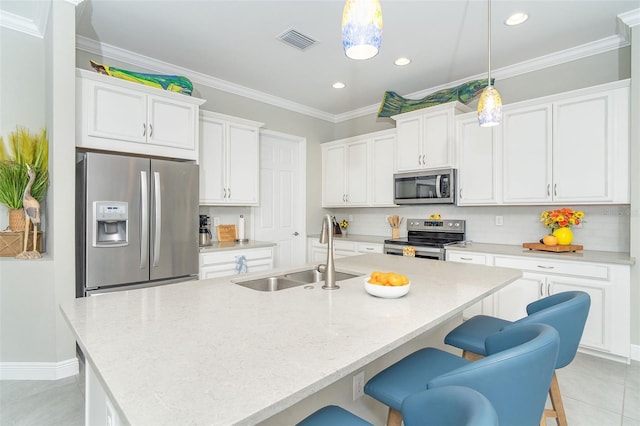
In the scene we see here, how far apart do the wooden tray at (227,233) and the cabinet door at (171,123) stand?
3.79ft

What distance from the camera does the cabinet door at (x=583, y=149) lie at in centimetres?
287

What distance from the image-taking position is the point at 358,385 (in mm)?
1625

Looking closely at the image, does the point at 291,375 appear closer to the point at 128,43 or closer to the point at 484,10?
the point at 484,10

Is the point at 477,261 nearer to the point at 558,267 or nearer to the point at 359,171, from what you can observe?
the point at 558,267

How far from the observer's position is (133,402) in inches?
28.0

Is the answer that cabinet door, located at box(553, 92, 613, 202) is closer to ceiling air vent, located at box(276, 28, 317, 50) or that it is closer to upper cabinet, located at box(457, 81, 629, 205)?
upper cabinet, located at box(457, 81, 629, 205)

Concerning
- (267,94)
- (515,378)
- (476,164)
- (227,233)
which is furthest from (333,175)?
(515,378)

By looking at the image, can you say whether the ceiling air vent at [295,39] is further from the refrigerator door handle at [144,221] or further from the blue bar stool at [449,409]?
the blue bar stool at [449,409]

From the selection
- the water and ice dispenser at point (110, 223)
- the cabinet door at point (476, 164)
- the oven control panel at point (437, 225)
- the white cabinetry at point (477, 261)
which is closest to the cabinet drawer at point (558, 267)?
the white cabinetry at point (477, 261)

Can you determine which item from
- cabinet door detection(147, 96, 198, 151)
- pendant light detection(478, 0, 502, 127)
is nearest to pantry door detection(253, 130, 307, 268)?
cabinet door detection(147, 96, 198, 151)

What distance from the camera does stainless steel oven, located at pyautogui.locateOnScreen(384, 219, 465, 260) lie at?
374cm

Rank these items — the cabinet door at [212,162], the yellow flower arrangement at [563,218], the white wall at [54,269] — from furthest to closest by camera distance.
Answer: the cabinet door at [212,162] → the yellow flower arrangement at [563,218] → the white wall at [54,269]

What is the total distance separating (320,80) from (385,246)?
2224 millimetres

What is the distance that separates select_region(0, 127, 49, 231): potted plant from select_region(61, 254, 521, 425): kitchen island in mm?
1675
